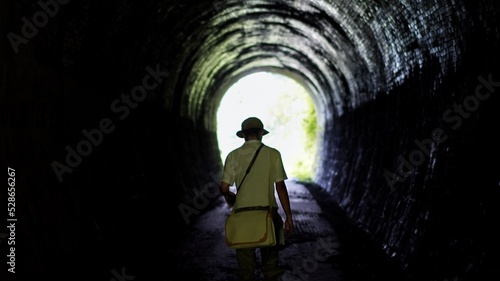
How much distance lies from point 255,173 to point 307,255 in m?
2.88

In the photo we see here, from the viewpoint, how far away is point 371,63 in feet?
32.0

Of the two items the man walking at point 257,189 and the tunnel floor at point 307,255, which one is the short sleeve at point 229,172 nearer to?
the man walking at point 257,189

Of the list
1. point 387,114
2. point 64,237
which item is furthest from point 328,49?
point 64,237

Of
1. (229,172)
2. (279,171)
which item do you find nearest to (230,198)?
(229,172)

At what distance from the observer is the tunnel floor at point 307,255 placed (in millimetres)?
6179

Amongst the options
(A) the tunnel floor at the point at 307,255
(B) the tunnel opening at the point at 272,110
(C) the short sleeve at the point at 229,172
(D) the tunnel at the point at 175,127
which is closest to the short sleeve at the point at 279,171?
(C) the short sleeve at the point at 229,172

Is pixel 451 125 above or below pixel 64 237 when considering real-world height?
above

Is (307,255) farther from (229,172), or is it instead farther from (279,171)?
(229,172)

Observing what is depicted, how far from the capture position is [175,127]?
1269cm

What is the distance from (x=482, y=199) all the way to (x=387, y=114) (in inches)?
184

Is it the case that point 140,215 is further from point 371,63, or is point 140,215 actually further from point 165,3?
point 371,63

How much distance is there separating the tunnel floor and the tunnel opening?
2791 cm

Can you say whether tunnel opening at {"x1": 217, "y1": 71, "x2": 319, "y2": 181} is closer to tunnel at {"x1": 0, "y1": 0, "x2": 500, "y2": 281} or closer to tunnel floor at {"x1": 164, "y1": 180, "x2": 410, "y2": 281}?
tunnel at {"x1": 0, "y1": 0, "x2": 500, "y2": 281}

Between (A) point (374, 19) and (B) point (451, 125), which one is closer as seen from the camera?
(B) point (451, 125)
